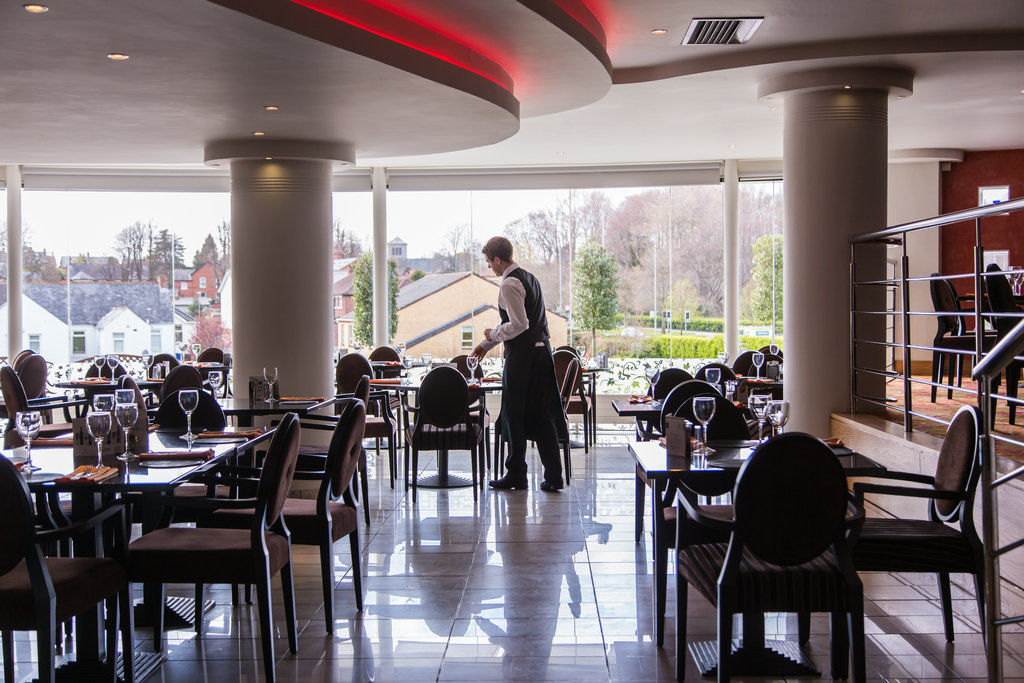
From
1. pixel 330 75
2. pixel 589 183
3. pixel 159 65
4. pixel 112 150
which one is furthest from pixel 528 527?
pixel 589 183

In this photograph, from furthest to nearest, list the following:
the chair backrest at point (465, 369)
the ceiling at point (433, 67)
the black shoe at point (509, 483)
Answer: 1. the chair backrest at point (465, 369)
2. the black shoe at point (509, 483)
3. the ceiling at point (433, 67)

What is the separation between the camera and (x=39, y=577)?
10.1 ft

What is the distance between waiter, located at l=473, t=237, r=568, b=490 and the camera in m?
6.93

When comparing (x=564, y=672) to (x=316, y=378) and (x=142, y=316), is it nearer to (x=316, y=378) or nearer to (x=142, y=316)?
(x=316, y=378)

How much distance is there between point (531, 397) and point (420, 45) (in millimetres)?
2796

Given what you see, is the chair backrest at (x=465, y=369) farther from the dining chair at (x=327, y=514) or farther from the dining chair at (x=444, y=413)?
the dining chair at (x=327, y=514)

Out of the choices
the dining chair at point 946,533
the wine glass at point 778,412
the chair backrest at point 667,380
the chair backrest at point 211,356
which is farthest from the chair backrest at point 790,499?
the chair backrest at point 211,356

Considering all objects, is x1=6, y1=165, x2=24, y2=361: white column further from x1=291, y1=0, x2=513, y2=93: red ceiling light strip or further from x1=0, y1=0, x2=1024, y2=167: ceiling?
x1=291, y1=0, x2=513, y2=93: red ceiling light strip

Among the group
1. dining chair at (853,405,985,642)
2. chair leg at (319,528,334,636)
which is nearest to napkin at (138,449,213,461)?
chair leg at (319,528,334,636)

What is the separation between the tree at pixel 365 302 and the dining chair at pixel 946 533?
30.3ft

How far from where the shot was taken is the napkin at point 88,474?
3.45m

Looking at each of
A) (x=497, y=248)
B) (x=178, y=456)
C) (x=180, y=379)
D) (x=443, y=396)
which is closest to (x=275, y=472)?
(x=178, y=456)

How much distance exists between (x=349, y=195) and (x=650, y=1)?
7.52m

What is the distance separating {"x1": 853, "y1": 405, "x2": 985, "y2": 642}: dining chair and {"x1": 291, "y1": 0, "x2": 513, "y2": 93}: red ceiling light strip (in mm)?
3536
